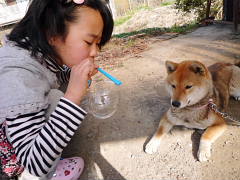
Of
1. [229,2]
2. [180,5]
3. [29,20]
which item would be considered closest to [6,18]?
[180,5]

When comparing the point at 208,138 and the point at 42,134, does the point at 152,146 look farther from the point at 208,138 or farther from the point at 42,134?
the point at 42,134

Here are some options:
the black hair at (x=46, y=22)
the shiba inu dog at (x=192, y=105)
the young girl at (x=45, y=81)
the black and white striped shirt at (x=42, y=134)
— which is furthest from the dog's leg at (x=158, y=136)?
the black hair at (x=46, y=22)

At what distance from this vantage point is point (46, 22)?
131cm

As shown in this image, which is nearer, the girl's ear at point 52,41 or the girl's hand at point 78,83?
the girl's hand at point 78,83

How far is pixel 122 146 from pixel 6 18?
13.1 meters

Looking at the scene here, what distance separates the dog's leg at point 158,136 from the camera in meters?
1.66

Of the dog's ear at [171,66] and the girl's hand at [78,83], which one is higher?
the girl's hand at [78,83]

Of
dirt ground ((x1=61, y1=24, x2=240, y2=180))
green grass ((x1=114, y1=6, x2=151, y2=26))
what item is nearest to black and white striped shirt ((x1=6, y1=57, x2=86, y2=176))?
dirt ground ((x1=61, y1=24, x2=240, y2=180))

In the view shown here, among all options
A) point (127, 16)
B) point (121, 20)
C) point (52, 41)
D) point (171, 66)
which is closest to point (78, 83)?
point (52, 41)

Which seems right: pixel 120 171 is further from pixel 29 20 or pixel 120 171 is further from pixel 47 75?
pixel 29 20

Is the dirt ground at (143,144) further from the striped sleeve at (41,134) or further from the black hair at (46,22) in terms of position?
the black hair at (46,22)

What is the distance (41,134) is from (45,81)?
37 cm

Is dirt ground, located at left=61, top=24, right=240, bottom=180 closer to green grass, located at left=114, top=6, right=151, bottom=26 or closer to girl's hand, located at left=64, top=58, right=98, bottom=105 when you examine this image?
girl's hand, located at left=64, top=58, right=98, bottom=105

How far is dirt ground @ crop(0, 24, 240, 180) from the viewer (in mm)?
1477
